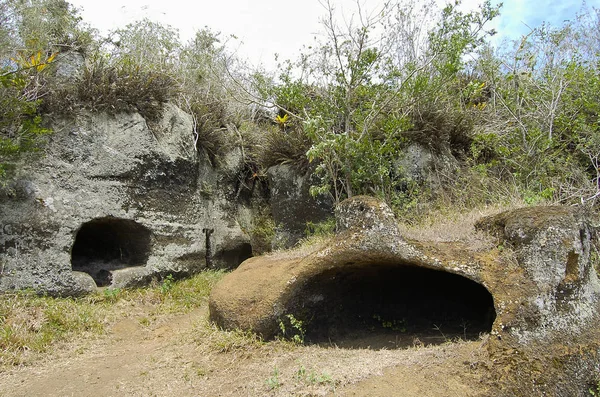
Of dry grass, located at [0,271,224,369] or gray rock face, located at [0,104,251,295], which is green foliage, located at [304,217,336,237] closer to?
gray rock face, located at [0,104,251,295]

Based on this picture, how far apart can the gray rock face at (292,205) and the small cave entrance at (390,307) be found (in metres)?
2.36

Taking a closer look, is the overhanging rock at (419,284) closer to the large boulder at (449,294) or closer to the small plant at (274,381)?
the large boulder at (449,294)

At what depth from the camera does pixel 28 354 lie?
4.94 meters

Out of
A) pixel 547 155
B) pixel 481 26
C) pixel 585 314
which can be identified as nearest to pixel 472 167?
Result: pixel 547 155

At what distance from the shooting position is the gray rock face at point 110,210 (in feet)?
20.2

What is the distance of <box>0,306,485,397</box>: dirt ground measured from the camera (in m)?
3.69

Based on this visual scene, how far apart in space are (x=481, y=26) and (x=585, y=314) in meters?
4.77

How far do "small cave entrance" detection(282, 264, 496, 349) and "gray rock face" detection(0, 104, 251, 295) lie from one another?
3.21m

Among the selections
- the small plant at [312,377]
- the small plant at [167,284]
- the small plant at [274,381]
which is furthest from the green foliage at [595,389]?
the small plant at [167,284]

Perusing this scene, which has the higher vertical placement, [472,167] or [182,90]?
[182,90]

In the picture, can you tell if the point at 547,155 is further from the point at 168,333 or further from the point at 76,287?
the point at 76,287

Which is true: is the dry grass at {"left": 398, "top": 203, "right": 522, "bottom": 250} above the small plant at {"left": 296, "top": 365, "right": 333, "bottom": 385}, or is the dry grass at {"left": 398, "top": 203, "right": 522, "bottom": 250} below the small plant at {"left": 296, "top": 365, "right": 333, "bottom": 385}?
above

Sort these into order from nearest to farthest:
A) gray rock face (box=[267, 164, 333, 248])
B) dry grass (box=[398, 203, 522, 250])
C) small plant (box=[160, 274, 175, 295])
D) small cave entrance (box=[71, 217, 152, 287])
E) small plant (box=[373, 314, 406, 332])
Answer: dry grass (box=[398, 203, 522, 250])
small plant (box=[373, 314, 406, 332])
small plant (box=[160, 274, 175, 295])
small cave entrance (box=[71, 217, 152, 287])
gray rock face (box=[267, 164, 333, 248])

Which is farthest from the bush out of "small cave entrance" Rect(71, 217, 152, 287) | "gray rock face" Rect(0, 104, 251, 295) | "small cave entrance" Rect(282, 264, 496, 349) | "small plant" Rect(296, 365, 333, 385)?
"small plant" Rect(296, 365, 333, 385)
